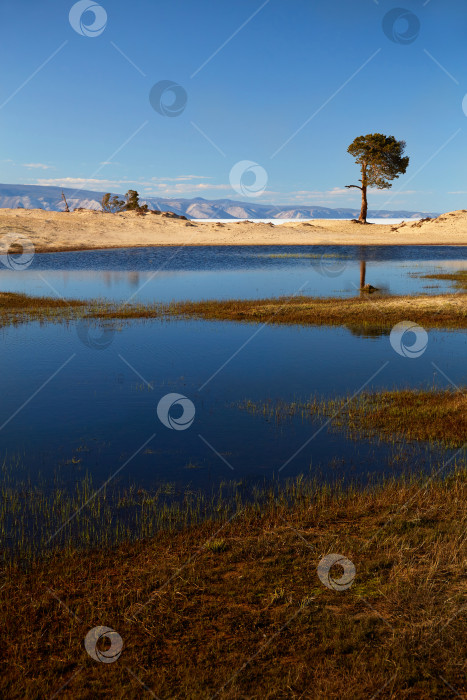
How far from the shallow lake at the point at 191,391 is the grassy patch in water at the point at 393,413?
62 centimetres

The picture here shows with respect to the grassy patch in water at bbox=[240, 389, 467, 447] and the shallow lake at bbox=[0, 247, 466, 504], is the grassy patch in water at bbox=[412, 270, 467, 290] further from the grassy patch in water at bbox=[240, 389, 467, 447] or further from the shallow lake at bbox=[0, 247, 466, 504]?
the grassy patch in water at bbox=[240, 389, 467, 447]

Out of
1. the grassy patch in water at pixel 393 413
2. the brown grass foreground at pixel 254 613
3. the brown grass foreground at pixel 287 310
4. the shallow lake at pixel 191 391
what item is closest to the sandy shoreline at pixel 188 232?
the brown grass foreground at pixel 287 310

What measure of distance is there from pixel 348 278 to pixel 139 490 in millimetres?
43634

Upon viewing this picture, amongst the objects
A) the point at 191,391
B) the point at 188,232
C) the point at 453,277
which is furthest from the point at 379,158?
the point at 191,391

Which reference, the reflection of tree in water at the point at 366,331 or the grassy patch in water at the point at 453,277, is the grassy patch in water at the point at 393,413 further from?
the grassy patch in water at the point at 453,277

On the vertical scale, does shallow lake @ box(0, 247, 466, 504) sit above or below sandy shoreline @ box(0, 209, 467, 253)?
below

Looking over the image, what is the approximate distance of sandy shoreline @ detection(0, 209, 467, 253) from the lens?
3789 inches

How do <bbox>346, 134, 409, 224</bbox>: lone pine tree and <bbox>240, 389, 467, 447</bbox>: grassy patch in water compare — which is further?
<bbox>346, 134, 409, 224</bbox>: lone pine tree

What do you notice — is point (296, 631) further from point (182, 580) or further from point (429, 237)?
point (429, 237)

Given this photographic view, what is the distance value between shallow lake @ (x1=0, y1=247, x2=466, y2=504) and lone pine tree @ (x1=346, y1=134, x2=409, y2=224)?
84018 millimetres

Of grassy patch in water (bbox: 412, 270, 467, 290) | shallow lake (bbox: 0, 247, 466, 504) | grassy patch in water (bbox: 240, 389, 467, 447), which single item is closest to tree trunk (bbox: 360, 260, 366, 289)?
grassy patch in water (bbox: 412, 270, 467, 290)

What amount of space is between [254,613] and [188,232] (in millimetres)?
110973

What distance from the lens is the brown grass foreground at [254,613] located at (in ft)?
19.1

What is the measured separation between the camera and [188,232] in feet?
375
